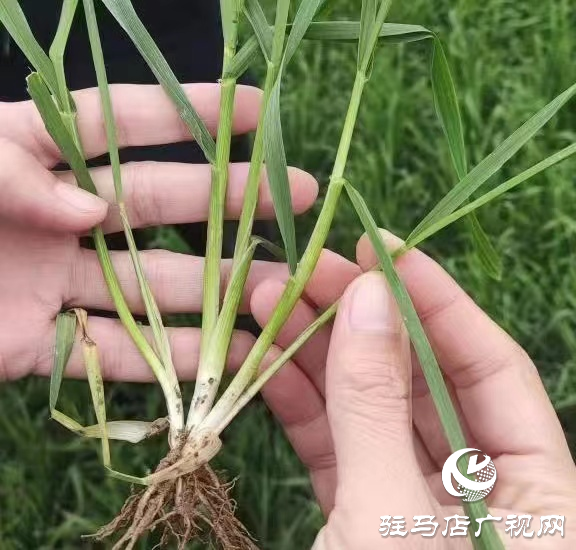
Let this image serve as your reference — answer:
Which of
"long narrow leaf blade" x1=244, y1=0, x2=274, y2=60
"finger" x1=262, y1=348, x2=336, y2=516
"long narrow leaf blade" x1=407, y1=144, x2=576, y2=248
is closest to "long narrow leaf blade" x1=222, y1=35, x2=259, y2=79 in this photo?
"long narrow leaf blade" x1=244, y1=0, x2=274, y2=60

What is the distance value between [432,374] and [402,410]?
0.06m

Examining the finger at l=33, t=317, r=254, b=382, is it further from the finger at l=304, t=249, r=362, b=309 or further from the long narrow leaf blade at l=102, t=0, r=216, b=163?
the long narrow leaf blade at l=102, t=0, r=216, b=163

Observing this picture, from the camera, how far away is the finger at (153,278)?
1240mm

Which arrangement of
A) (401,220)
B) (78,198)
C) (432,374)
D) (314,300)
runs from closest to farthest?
(432,374) < (78,198) < (314,300) < (401,220)

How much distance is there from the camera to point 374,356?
0.93 metres

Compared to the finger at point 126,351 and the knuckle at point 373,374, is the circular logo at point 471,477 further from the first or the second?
the finger at point 126,351

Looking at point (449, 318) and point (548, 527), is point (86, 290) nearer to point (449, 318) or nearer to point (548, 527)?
point (449, 318)

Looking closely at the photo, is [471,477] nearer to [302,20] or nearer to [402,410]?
[402,410]

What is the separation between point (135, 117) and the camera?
4.02 ft

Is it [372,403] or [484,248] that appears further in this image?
[484,248]

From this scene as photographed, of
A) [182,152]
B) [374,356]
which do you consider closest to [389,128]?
[182,152]

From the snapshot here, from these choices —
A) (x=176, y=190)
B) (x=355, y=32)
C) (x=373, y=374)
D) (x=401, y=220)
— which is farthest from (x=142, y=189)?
(x=401, y=220)

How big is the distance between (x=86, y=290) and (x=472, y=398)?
0.64m

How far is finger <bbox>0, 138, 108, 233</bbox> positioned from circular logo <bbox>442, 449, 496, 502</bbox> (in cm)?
60
